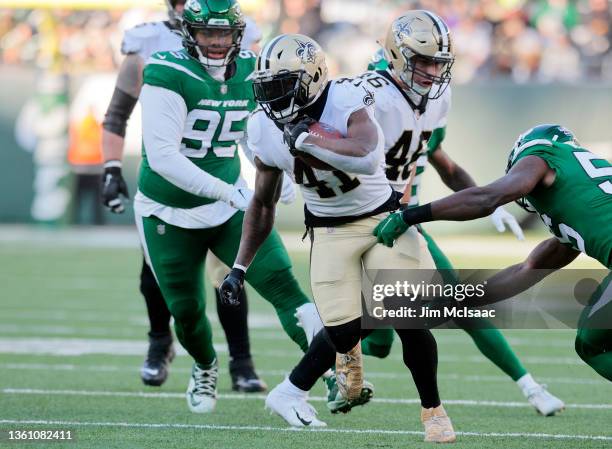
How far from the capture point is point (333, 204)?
445 cm

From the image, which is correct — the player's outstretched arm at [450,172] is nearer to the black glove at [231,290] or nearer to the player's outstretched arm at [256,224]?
the player's outstretched arm at [256,224]

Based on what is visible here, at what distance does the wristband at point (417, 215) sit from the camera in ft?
13.1

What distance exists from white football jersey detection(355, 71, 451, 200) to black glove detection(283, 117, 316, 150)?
16.1 inches

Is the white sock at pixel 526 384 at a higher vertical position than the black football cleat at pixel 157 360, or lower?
higher

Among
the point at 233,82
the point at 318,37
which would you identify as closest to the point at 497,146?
the point at 318,37

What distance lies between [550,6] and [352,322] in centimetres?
1187

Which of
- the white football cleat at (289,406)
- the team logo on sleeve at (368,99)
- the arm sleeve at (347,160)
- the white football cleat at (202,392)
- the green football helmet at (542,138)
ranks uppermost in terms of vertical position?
the green football helmet at (542,138)

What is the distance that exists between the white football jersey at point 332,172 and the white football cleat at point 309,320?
53 cm

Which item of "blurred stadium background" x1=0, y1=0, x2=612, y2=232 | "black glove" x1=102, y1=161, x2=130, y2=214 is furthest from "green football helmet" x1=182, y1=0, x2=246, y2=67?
"blurred stadium background" x1=0, y1=0, x2=612, y2=232

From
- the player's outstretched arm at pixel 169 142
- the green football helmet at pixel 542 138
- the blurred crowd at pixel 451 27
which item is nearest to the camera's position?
the green football helmet at pixel 542 138

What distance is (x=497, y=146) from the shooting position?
1509 centimetres

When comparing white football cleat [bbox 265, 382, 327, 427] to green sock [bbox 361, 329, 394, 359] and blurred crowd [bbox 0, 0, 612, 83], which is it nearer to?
green sock [bbox 361, 329, 394, 359]

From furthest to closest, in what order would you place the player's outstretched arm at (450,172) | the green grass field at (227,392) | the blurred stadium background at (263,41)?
the blurred stadium background at (263,41) → the player's outstretched arm at (450,172) → the green grass field at (227,392)

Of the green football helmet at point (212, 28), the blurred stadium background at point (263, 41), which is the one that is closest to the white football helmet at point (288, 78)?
the green football helmet at point (212, 28)
